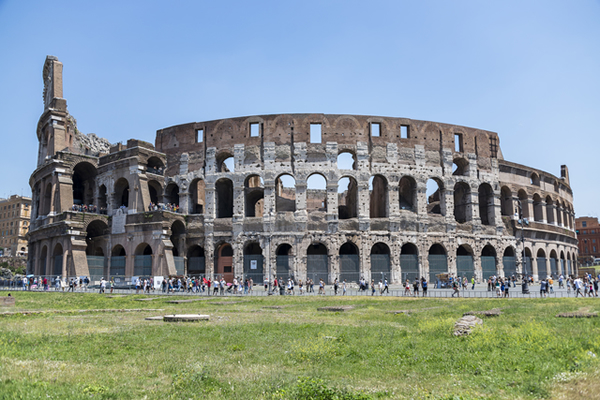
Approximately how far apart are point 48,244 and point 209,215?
14.4 m

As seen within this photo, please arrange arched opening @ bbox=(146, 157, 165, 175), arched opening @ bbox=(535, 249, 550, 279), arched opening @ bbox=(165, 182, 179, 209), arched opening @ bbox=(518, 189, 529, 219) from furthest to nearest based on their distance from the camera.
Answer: arched opening @ bbox=(518, 189, 529, 219) → arched opening @ bbox=(535, 249, 550, 279) → arched opening @ bbox=(165, 182, 179, 209) → arched opening @ bbox=(146, 157, 165, 175)

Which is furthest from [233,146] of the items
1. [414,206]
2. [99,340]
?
[99,340]

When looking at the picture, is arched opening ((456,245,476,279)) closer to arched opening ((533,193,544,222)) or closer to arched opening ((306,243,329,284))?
arched opening ((306,243,329,284))

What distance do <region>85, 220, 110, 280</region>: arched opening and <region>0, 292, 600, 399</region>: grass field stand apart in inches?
1110

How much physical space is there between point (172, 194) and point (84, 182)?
9572 millimetres

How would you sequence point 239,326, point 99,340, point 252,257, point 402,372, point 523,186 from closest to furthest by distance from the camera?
point 402,372 < point 99,340 < point 239,326 < point 252,257 < point 523,186

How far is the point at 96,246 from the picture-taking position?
43219 mm

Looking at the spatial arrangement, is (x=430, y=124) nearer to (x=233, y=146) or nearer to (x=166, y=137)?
(x=233, y=146)

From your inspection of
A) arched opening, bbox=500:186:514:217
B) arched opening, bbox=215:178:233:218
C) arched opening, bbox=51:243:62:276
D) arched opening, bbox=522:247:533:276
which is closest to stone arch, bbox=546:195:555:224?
arched opening, bbox=522:247:533:276

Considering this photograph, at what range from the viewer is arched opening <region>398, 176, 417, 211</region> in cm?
4166

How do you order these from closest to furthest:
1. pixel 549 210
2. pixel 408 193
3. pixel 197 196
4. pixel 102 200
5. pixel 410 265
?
1. pixel 410 265
2. pixel 197 196
3. pixel 408 193
4. pixel 102 200
5. pixel 549 210

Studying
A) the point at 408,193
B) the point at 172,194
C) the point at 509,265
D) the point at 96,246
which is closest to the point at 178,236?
the point at 172,194

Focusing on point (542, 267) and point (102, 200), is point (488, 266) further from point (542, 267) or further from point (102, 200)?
point (102, 200)

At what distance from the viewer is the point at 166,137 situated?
44250mm
